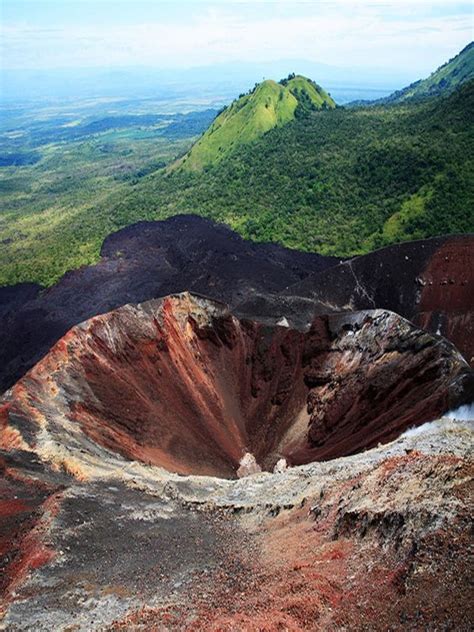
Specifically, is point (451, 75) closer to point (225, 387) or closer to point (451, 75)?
point (451, 75)

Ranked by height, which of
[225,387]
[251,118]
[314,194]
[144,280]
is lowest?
[144,280]

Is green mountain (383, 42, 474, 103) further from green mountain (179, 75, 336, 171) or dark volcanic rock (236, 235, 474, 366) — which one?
dark volcanic rock (236, 235, 474, 366)

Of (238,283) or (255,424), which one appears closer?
(255,424)

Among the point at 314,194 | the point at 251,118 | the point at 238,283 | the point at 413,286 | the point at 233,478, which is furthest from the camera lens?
the point at 251,118

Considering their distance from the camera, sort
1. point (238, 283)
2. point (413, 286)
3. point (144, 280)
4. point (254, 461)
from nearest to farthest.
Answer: point (254, 461)
point (413, 286)
point (238, 283)
point (144, 280)

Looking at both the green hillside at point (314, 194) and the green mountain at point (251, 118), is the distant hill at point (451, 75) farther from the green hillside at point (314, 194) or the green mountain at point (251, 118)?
the green hillside at point (314, 194)

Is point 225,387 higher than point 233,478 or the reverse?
higher

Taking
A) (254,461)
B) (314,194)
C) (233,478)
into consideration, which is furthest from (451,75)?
(233,478)
